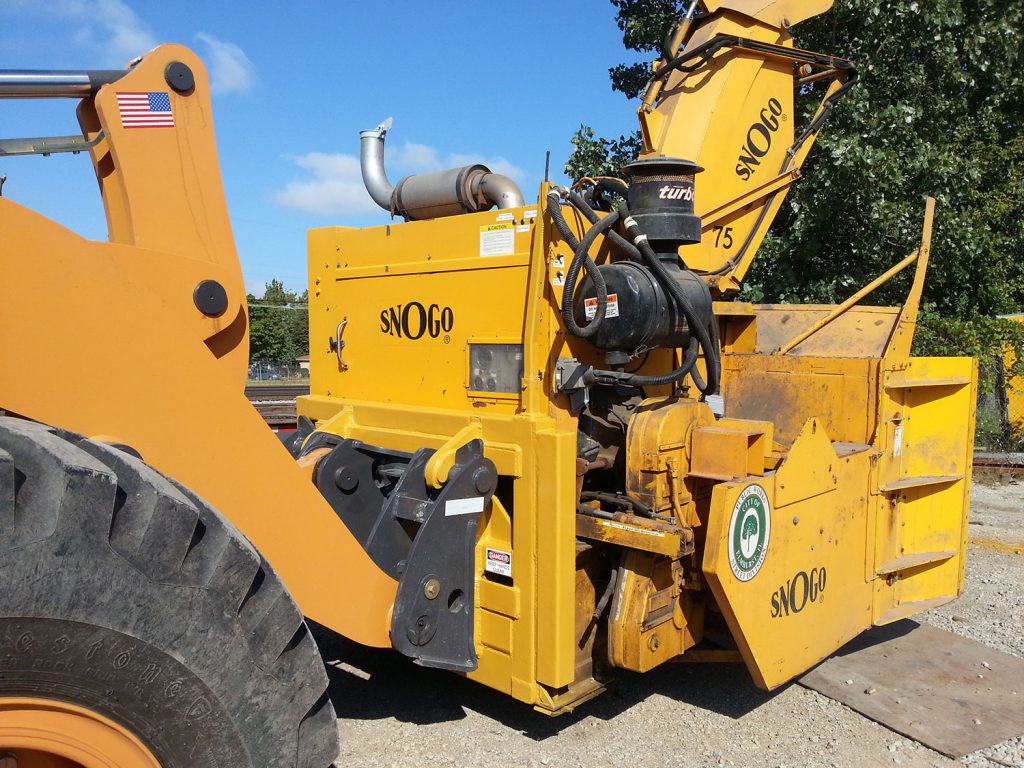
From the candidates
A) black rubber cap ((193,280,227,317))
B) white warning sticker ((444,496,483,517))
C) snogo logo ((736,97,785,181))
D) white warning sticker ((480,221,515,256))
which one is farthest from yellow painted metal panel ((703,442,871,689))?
black rubber cap ((193,280,227,317))

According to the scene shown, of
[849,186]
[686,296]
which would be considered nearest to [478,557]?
[686,296]

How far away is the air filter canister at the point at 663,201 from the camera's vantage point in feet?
12.0

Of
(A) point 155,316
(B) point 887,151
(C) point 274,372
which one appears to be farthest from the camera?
(C) point 274,372

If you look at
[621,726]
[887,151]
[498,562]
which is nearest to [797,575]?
[621,726]

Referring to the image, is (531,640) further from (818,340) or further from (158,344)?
(818,340)

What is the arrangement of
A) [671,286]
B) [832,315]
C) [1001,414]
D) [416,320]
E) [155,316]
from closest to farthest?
1. [155,316]
2. [671,286]
3. [416,320]
4. [832,315]
5. [1001,414]

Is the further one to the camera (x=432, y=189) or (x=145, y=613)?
(x=432, y=189)

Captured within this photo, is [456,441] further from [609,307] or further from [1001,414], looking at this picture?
[1001,414]

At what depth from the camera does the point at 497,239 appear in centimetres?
362

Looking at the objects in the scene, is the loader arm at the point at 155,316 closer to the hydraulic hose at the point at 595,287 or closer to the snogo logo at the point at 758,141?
the hydraulic hose at the point at 595,287

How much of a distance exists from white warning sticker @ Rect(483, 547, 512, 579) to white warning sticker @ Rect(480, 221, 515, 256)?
1304 mm

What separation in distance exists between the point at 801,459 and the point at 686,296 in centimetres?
89

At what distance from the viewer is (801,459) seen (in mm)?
3641

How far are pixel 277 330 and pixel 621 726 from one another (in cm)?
5113
